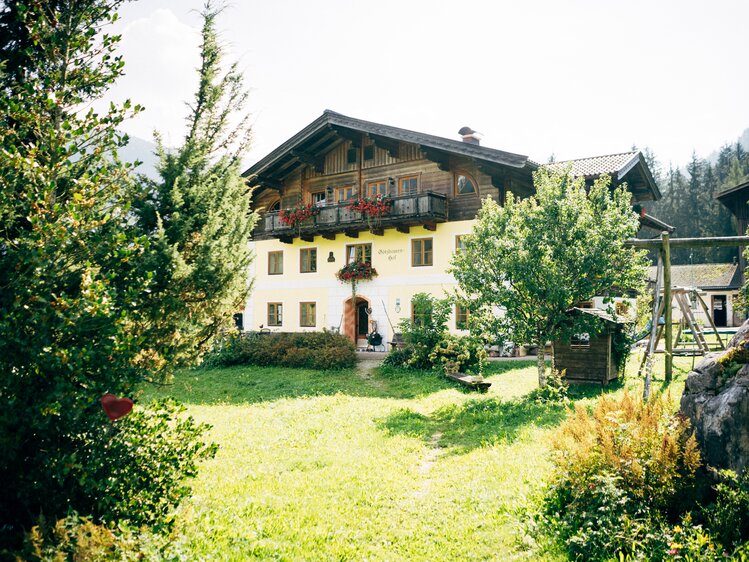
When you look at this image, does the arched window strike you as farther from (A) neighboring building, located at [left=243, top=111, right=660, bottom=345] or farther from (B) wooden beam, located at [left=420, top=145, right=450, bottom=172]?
(B) wooden beam, located at [left=420, top=145, right=450, bottom=172]

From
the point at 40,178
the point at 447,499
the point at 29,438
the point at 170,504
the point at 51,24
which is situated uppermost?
the point at 51,24

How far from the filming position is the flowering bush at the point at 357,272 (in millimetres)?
25016

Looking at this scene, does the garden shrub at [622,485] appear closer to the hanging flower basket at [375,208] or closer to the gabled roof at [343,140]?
the gabled roof at [343,140]

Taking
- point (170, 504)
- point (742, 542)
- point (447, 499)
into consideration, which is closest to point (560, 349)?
point (447, 499)

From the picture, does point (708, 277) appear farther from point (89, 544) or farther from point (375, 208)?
point (89, 544)

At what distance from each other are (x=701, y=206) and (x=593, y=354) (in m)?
64.7

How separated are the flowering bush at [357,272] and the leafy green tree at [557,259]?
12178 mm

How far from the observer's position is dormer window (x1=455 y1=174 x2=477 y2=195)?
22517mm

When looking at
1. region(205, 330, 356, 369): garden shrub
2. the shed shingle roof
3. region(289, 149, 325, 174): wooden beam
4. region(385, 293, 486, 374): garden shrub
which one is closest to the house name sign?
region(205, 330, 356, 369): garden shrub

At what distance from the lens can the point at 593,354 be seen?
1320 cm

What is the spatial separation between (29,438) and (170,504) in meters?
1.49

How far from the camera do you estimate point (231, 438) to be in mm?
9352

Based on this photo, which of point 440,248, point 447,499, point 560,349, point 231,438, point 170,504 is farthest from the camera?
point 440,248

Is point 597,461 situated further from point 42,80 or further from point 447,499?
point 42,80
